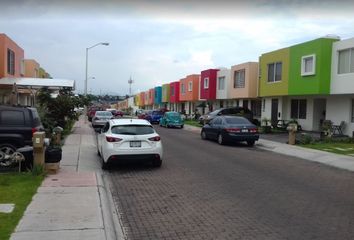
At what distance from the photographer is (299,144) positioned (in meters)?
21.8

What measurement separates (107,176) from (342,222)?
6871mm

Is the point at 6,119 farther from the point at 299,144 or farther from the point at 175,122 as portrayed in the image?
the point at 175,122

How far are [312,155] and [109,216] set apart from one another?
12.2 m

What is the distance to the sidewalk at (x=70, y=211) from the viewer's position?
21.0 feet

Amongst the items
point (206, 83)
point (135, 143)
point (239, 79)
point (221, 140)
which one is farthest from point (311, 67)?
point (206, 83)

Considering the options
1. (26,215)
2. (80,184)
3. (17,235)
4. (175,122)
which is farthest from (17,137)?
(175,122)

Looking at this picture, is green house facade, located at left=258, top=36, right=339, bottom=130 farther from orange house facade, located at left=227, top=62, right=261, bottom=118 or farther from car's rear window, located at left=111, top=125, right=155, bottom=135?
car's rear window, located at left=111, top=125, right=155, bottom=135

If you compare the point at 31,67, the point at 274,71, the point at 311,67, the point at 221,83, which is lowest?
the point at 221,83

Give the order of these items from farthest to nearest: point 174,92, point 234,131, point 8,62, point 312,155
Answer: point 174,92 → point 8,62 → point 234,131 → point 312,155

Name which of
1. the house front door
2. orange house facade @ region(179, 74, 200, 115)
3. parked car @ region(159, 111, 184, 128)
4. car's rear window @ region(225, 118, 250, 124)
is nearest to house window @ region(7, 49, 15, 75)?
parked car @ region(159, 111, 184, 128)

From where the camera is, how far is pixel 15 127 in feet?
41.0

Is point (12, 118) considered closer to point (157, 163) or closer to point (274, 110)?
point (157, 163)

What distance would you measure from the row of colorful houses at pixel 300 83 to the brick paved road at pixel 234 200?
39.3 ft

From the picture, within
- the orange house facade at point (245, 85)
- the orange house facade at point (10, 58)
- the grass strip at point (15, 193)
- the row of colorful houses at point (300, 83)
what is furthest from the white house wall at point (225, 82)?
the grass strip at point (15, 193)
